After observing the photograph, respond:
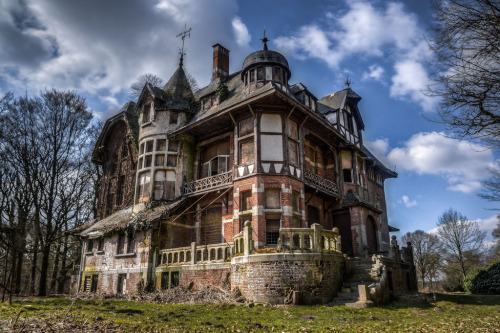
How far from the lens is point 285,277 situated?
12695 millimetres

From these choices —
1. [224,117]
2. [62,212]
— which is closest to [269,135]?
[224,117]

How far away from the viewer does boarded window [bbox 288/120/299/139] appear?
1984cm

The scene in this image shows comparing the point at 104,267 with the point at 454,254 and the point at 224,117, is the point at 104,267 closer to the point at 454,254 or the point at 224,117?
the point at 224,117

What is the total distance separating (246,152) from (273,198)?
3116 millimetres

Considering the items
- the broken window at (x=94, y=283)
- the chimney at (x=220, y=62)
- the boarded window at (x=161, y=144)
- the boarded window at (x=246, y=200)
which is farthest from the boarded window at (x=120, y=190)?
the boarded window at (x=246, y=200)

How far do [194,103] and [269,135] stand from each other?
8.52m

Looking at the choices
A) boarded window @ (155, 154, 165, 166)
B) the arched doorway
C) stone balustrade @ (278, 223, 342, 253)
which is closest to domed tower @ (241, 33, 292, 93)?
boarded window @ (155, 154, 165, 166)

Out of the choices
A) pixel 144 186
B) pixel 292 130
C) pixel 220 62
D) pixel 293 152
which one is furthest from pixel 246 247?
pixel 220 62

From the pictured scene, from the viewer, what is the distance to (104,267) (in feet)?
75.3

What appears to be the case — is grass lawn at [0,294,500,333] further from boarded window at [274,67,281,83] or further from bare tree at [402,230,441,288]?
bare tree at [402,230,441,288]

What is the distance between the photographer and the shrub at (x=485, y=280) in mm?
24406

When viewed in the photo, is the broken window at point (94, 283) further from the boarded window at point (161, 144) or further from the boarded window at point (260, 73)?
the boarded window at point (260, 73)

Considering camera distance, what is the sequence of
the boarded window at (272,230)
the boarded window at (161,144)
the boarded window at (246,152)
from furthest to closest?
1. the boarded window at (161,144)
2. the boarded window at (246,152)
3. the boarded window at (272,230)

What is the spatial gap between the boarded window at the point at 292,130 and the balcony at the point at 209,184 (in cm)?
404
